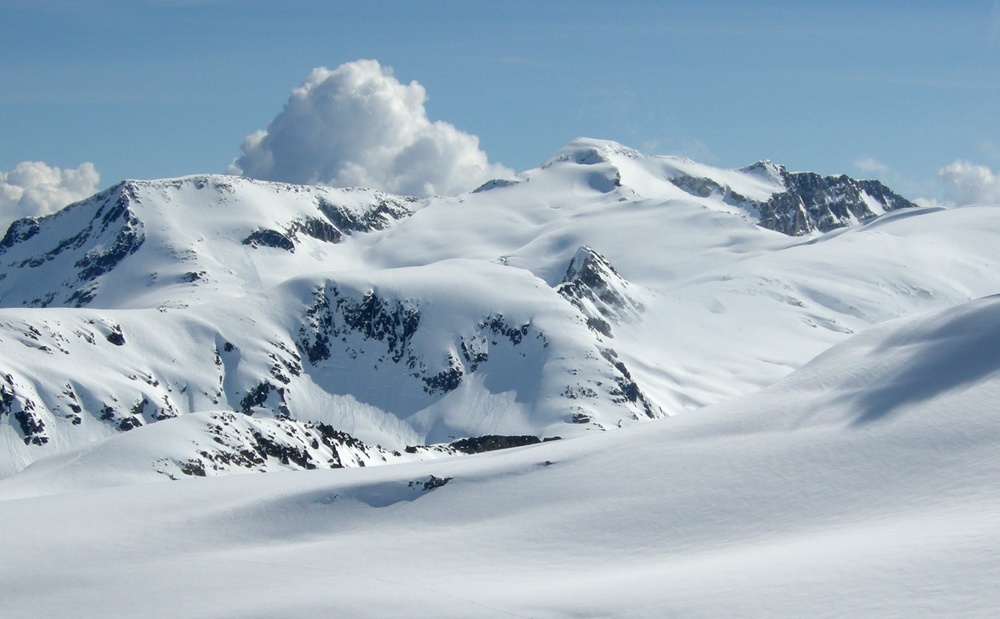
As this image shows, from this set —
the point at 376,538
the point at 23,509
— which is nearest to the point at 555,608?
the point at 376,538

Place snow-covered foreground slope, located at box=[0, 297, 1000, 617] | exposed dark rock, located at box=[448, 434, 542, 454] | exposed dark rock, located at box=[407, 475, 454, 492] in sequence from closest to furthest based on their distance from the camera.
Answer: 1. snow-covered foreground slope, located at box=[0, 297, 1000, 617]
2. exposed dark rock, located at box=[407, 475, 454, 492]
3. exposed dark rock, located at box=[448, 434, 542, 454]

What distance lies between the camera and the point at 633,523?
2405 inches

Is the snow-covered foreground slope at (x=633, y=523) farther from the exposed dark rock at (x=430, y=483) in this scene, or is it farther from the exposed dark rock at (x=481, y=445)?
the exposed dark rock at (x=481, y=445)

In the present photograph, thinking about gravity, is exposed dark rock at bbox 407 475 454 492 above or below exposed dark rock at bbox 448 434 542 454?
below

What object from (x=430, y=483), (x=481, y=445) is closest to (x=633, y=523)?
(x=430, y=483)

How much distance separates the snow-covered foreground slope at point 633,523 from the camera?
45.8 meters

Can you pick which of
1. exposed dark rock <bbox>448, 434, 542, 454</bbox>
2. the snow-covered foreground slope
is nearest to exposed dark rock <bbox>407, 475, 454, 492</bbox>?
the snow-covered foreground slope

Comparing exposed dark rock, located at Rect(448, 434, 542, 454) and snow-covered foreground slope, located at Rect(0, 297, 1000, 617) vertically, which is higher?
exposed dark rock, located at Rect(448, 434, 542, 454)

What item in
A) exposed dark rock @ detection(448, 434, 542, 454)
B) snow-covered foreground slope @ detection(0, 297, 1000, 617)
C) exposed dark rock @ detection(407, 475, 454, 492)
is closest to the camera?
snow-covered foreground slope @ detection(0, 297, 1000, 617)

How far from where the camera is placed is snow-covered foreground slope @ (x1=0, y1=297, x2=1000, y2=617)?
45.8 metres

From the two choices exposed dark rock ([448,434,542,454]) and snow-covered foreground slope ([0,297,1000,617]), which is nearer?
snow-covered foreground slope ([0,297,1000,617])

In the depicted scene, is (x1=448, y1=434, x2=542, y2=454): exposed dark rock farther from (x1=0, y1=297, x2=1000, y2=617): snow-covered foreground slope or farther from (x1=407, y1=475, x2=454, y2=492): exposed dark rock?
(x1=407, y1=475, x2=454, y2=492): exposed dark rock

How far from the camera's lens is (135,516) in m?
70.5

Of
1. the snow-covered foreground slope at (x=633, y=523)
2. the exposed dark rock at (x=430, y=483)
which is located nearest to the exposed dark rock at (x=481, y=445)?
the snow-covered foreground slope at (x=633, y=523)
